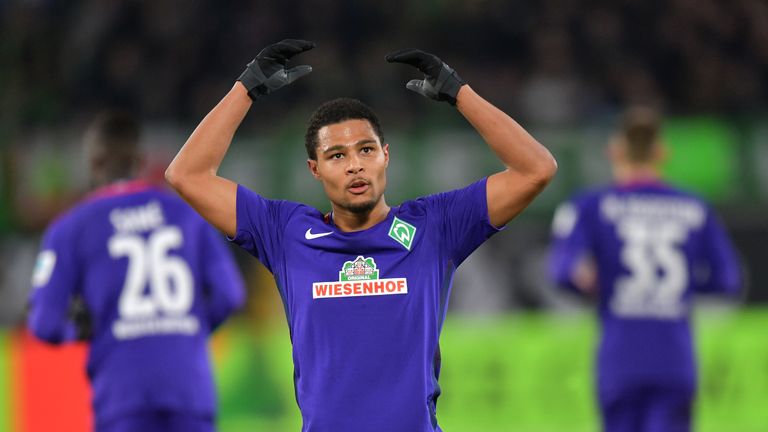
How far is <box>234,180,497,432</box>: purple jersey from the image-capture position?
380 centimetres

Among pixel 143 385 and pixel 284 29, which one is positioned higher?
pixel 284 29

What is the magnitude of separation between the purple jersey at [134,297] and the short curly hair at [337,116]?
1.82 metres

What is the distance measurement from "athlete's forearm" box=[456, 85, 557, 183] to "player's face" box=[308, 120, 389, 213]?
0.31 meters

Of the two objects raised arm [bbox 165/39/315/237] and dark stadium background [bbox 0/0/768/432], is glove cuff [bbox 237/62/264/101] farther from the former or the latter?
dark stadium background [bbox 0/0/768/432]

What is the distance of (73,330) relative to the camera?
223 inches

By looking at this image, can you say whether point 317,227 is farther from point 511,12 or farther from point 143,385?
point 511,12

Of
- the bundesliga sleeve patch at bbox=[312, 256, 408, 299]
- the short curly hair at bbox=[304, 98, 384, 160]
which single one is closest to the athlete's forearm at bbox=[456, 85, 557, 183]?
the short curly hair at bbox=[304, 98, 384, 160]

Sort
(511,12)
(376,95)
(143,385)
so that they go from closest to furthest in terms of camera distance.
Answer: (143,385), (376,95), (511,12)

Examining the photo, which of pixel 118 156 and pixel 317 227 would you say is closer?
pixel 317 227

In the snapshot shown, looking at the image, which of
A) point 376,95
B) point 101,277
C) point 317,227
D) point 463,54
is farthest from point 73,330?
point 463,54

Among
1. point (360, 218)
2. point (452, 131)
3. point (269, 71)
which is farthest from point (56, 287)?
point (452, 131)

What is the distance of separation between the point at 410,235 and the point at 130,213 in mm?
2112

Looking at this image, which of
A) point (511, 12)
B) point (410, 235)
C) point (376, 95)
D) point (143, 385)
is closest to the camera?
point (410, 235)

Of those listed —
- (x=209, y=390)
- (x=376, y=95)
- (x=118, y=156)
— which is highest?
(x=376, y=95)
